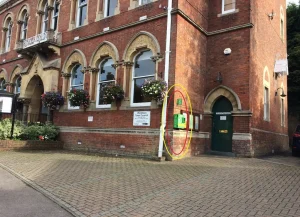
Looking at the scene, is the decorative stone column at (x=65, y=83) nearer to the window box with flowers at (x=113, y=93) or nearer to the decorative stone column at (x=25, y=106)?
the decorative stone column at (x=25, y=106)

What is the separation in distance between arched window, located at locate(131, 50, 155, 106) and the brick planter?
503 centimetres

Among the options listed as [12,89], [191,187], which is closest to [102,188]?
[191,187]

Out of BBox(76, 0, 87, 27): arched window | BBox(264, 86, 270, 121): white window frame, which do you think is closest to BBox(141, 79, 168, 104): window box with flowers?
BBox(264, 86, 270, 121): white window frame

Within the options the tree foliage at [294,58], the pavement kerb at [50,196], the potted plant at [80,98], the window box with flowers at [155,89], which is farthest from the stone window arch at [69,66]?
the tree foliage at [294,58]

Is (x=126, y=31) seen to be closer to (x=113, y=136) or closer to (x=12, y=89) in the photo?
(x=113, y=136)

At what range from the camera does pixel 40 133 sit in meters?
13.8

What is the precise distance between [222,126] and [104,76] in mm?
6169

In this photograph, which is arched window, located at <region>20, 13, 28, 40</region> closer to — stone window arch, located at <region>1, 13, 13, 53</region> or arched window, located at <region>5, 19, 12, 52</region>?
stone window arch, located at <region>1, 13, 13, 53</region>

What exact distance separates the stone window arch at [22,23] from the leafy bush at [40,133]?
9026 millimetres

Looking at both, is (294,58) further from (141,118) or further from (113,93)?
(113,93)

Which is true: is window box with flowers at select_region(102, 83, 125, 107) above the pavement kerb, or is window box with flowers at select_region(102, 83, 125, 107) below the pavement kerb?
above

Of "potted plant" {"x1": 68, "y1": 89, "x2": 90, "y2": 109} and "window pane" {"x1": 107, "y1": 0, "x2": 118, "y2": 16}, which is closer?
"potted plant" {"x1": 68, "y1": 89, "x2": 90, "y2": 109}

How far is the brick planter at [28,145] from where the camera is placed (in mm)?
12324

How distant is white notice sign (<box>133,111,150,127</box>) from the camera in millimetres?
11000
